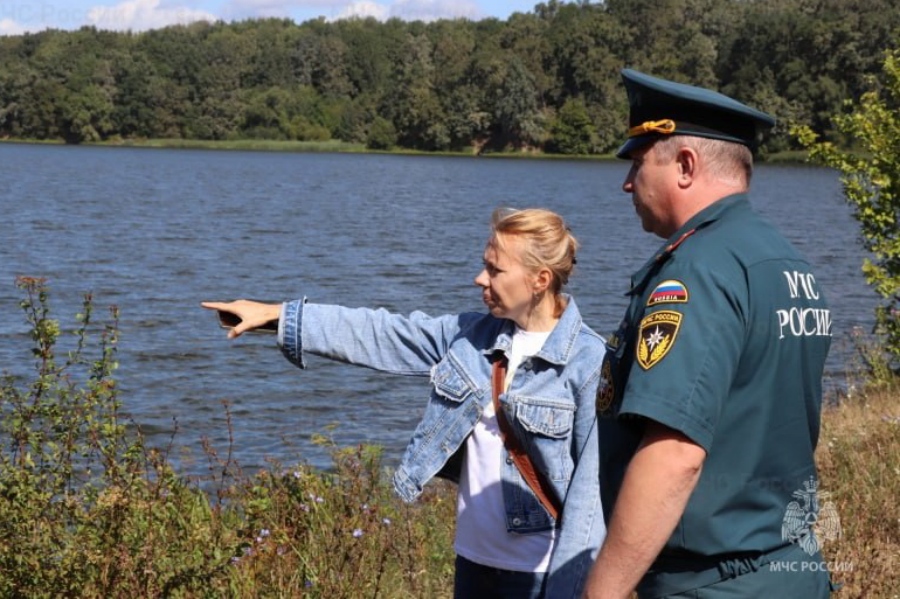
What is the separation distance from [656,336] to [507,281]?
121 centimetres

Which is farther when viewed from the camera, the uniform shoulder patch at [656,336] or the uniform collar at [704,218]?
the uniform collar at [704,218]

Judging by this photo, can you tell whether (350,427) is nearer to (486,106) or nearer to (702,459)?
(702,459)

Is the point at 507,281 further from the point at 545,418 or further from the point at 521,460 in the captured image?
the point at 521,460

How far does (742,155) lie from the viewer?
9.75 ft

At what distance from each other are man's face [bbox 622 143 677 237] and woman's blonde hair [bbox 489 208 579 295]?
0.86 m

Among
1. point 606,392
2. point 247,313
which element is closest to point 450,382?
point 247,313

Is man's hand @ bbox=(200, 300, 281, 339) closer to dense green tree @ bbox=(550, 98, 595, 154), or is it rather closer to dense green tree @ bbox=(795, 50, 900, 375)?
dense green tree @ bbox=(795, 50, 900, 375)

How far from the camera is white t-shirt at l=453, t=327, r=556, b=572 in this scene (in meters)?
3.84

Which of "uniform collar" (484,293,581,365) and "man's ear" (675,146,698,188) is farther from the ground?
"man's ear" (675,146,698,188)

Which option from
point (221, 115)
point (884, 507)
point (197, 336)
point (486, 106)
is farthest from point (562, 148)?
point (884, 507)

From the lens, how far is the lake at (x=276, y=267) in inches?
549

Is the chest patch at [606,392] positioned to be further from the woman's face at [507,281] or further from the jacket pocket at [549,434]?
the woman's face at [507,281]

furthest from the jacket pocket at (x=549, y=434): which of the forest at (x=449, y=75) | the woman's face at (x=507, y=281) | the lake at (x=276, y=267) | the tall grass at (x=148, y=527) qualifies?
the forest at (x=449, y=75)

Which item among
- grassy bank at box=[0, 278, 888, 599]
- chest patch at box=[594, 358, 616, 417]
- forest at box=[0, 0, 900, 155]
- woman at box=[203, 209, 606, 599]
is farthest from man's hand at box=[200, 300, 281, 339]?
forest at box=[0, 0, 900, 155]
